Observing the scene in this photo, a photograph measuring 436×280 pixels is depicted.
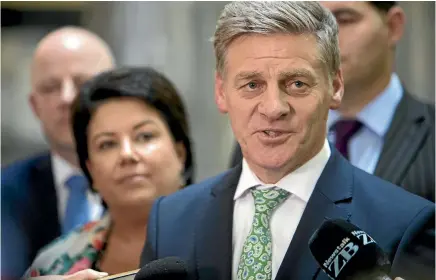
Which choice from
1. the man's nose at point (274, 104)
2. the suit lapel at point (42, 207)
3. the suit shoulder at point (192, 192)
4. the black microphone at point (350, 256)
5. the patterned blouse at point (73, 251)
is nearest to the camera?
the black microphone at point (350, 256)

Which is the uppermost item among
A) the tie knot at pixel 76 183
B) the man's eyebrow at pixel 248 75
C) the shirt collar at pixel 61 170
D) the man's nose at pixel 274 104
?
the man's eyebrow at pixel 248 75

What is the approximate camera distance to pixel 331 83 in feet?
4.05

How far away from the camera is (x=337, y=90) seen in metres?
1.25

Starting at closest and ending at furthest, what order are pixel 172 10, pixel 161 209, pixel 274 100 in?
1. pixel 274 100
2. pixel 161 209
3. pixel 172 10

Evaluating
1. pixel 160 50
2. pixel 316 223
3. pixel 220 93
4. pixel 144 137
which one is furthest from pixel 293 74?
pixel 160 50

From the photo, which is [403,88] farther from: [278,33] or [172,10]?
[172,10]

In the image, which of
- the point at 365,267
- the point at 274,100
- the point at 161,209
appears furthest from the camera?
the point at 161,209

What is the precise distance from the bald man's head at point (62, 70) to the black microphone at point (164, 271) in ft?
1.84

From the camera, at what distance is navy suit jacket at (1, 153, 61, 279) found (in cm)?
153

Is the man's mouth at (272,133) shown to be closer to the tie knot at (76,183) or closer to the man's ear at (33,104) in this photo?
the tie knot at (76,183)

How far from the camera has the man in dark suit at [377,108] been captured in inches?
53.8

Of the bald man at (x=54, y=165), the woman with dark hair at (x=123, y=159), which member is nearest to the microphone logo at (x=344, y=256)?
the woman with dark hair at (x=123, y=159)

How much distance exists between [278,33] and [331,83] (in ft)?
0.43

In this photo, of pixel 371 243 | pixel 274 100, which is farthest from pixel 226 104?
pixel 371 243
